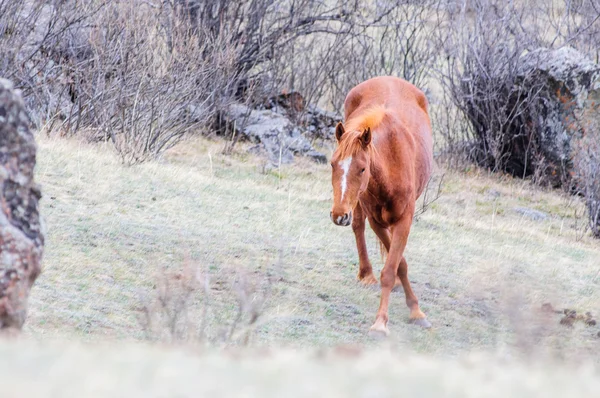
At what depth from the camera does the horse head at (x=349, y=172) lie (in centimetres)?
574

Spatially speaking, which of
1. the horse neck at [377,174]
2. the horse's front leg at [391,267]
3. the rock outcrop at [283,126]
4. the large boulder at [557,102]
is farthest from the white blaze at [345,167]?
the large boulder at [557,102]

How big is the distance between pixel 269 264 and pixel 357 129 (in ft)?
6.01

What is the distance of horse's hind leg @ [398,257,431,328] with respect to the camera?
669 centimetres

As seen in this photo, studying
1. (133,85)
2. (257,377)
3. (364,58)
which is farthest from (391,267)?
(364,58)

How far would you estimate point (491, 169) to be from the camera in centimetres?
1623

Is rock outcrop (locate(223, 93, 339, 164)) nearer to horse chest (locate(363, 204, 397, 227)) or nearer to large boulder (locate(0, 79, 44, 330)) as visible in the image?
horse chest (locate(363, 204, 397, 227))

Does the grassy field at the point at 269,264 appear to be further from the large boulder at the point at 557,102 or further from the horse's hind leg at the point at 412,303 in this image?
the large boulder at the point at 557,102

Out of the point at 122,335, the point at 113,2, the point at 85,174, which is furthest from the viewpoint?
the point at 113,2

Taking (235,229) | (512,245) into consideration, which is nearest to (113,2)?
(235,229)

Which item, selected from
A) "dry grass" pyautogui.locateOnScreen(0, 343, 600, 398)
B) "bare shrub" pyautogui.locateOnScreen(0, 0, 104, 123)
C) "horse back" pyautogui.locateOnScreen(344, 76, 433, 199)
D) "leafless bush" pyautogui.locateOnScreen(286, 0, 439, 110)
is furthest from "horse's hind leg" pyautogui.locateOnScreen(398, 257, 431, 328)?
"leafless bush" pyautogui.locateOnScreen(286, 0, 439, 110)

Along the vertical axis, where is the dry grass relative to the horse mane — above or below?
below

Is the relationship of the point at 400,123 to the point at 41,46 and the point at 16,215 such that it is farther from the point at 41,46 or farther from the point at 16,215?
the point at 41,46

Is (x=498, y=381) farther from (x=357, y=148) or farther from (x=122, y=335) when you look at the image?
(x=357, y=148)

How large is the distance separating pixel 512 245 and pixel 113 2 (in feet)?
21.5
